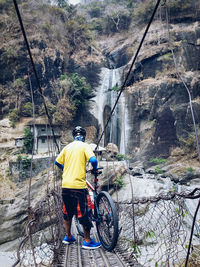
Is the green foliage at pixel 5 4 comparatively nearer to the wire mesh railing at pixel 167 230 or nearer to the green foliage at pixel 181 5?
the green foliage at pixel 181 5

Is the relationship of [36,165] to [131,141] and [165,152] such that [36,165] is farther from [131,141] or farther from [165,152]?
[165,152]

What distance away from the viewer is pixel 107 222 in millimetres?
1769

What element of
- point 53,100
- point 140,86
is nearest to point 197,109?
point 140,86

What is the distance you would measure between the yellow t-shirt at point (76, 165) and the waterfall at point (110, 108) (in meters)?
9.41

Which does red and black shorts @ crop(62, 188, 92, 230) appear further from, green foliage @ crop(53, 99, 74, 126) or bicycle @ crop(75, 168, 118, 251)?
green foliage @ crop(53, 99, 74, 126)

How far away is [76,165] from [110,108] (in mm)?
11385

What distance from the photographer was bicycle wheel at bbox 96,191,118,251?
64.1 inches

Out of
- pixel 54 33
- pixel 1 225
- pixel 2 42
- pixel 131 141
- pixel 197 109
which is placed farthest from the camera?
pixel 54 33

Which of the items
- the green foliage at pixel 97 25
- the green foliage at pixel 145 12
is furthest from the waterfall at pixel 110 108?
the green foliage at pixel 97 25

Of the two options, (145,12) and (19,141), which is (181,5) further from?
(19,141)

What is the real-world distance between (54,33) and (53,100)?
5.56m

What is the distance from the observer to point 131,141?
12.1 metres

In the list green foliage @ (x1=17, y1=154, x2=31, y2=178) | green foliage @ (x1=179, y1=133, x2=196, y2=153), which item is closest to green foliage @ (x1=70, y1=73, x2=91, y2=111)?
green foliage @ (x1=17, y1=154, x2=31, y2=178)

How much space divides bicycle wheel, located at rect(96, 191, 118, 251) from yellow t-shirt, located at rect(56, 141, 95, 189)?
0.80 ft
